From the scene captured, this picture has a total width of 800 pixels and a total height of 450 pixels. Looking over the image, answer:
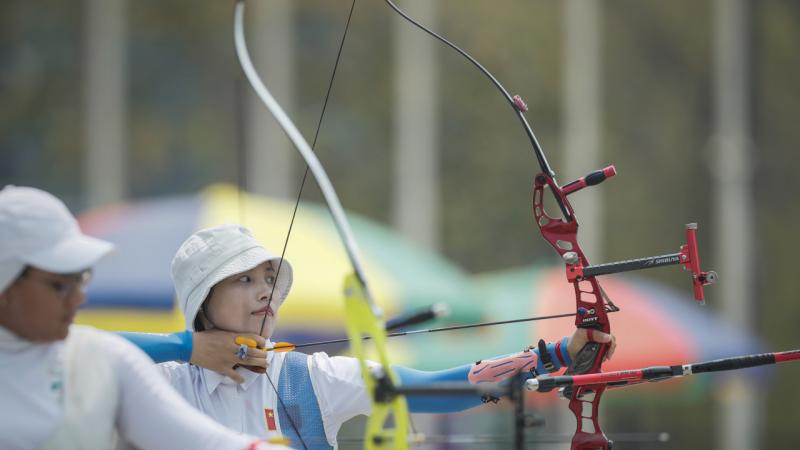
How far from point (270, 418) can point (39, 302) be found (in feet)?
2.93

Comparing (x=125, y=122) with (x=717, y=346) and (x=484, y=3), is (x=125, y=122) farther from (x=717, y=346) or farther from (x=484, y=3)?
(x=717, y=346)

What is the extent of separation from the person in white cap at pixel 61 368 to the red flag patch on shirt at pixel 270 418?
2.11 feet

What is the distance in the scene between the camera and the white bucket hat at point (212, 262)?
9.66ft

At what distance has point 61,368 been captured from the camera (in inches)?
87.2

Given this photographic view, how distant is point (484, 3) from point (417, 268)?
183 inches

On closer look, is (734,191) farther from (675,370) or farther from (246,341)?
(246,341)

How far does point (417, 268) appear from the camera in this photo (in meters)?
7.32

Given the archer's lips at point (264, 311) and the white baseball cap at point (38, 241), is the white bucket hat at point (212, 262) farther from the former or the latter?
the white baseball cap at point (38, 241)

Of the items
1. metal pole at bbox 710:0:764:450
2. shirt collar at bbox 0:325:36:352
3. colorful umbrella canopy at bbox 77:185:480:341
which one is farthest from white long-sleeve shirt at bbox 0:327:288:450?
metal pole at bbox 710:0:764:450

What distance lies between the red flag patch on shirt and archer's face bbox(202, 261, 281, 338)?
20 centimetres

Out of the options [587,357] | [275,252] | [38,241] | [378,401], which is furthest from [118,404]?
[275,252]

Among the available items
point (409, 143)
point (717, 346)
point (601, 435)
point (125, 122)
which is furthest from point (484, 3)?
point (601, 435)

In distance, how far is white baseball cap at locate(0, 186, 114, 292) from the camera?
83.7 inches

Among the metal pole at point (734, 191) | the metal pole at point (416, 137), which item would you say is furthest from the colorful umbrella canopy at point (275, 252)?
the metal pole at point (734, 191)
